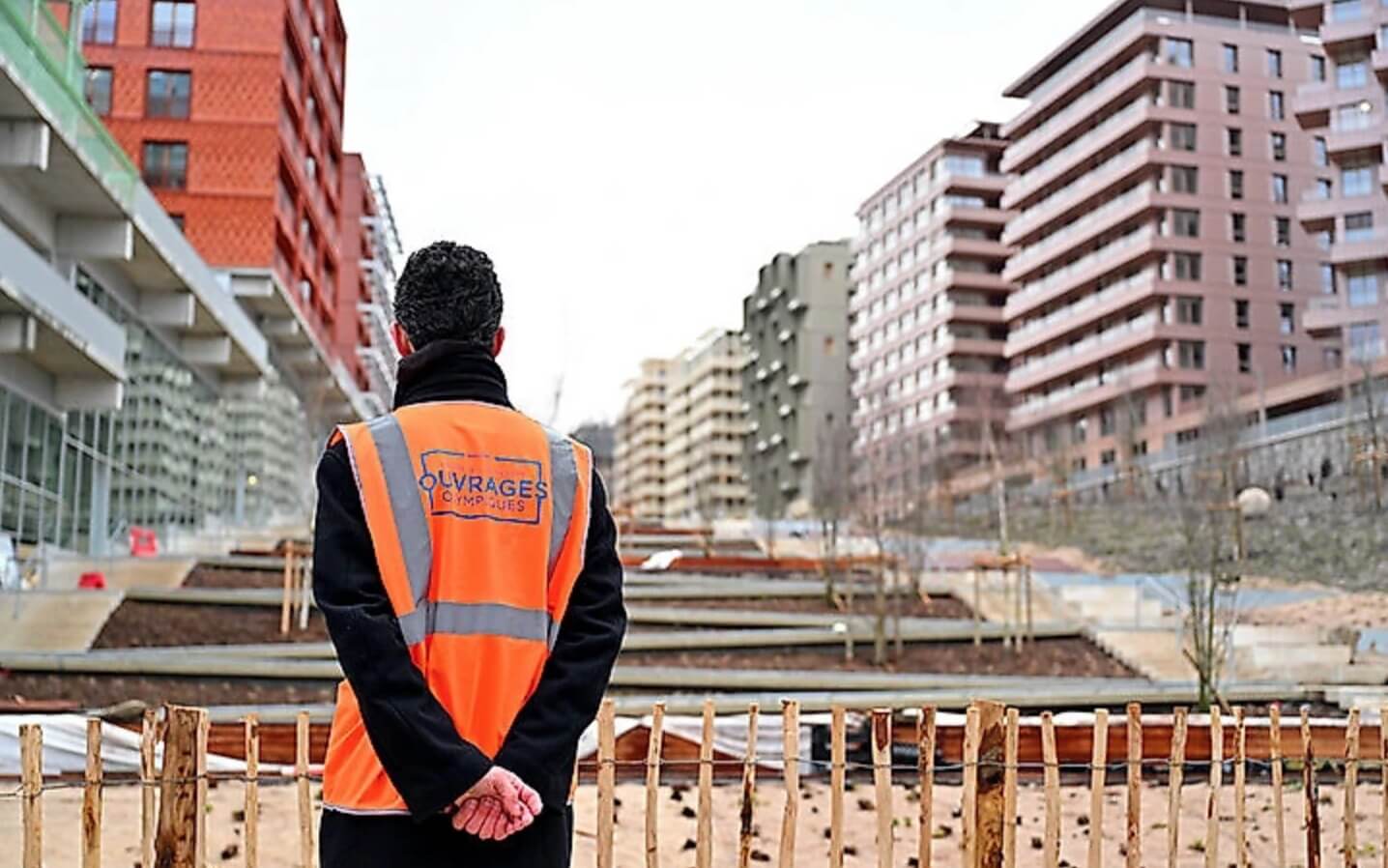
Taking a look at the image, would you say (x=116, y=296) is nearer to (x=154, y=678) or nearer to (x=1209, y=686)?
(x=154, y=678)

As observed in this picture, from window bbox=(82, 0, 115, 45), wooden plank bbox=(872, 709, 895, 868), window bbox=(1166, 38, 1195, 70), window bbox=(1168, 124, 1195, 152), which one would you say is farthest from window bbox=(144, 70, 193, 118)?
window bbox=(1166, 38, 1195, 70)

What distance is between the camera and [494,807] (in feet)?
10.6

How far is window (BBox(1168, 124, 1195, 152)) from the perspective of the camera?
68875 millimetres

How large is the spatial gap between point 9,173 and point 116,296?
6.64m

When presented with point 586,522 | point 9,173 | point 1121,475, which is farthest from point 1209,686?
point 1121,475

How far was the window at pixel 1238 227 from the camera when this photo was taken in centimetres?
6862

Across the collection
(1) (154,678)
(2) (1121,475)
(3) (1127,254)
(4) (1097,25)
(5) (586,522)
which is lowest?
(1) (154,678)

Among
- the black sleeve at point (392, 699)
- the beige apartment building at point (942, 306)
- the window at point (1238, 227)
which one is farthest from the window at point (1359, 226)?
the black sleeve at point (392, 699)

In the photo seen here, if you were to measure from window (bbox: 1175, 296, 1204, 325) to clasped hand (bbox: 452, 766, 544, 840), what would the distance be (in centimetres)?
6672

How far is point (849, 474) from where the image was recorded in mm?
61375

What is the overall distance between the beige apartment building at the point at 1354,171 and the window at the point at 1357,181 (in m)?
0.03

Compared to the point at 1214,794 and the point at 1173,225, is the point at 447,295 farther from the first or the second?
the point at 1173,225

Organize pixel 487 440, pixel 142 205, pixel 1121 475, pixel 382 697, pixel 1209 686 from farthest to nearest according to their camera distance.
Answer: pixel 1121 475 → pixel 142 205 → pixel 1209 686 → pixel 487 440 → pixel 382 697

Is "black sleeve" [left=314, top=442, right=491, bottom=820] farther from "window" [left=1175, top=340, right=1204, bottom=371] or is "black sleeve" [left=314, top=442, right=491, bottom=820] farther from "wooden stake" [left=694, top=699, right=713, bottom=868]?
"window" [left=1175, top=340, right=1204, bottom=371]
